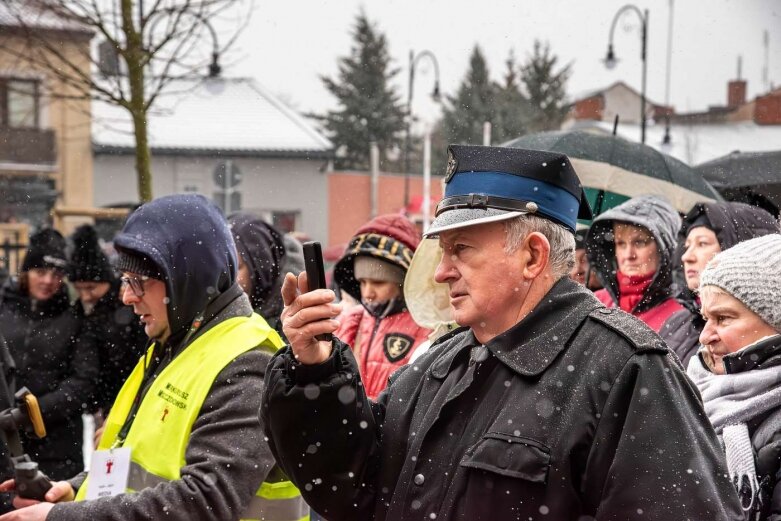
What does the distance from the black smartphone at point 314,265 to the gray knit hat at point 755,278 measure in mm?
1694

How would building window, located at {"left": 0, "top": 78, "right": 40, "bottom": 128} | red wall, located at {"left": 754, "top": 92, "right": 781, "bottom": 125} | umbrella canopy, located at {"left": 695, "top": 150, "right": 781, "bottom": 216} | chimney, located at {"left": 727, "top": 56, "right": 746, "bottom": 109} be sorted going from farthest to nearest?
chimney, located at {"left": 727, "top": 56, "right": 746, "bottom": 109} → red wall, located at {"left": 754, "top": 92, "right": 781, "bottom": 125} → building window, located at {"left": 0, "top": 78, "right": 40, "bottom": 128} → umbrella canopy, located at {"left": 695, "top": 150, "right": 781, "bottom": 216}

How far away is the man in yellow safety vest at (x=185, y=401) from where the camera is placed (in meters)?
2.87

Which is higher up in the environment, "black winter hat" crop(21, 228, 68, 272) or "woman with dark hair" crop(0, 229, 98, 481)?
"black winter hat" crop(21, 228, 68, 272)

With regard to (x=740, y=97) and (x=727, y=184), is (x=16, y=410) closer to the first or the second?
(x=727, y=184)

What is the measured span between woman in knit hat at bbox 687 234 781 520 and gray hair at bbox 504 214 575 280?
972mm

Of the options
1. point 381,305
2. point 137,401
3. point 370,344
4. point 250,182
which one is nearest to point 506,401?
point 137,401

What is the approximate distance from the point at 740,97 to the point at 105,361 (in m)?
47.9

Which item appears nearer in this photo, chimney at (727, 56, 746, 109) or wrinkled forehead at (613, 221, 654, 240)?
wrinkled forehead at (613, 221, 654, 240)

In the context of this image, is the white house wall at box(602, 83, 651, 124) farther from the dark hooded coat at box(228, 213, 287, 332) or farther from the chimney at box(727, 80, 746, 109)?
the dark hooded coat at box(228, 213, 287, 332)

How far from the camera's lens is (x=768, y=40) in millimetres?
52719

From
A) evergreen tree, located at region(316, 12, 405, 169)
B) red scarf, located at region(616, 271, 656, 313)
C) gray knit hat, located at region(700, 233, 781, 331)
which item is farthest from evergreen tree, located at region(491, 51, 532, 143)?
gray knit hat, located at region(700, 233, 781, 331)

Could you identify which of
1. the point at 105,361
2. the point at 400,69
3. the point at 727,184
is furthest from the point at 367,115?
the point at 105,361

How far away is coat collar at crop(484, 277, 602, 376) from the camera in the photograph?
2143mm

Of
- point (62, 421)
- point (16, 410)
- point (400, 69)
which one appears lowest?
point (62, 421)
